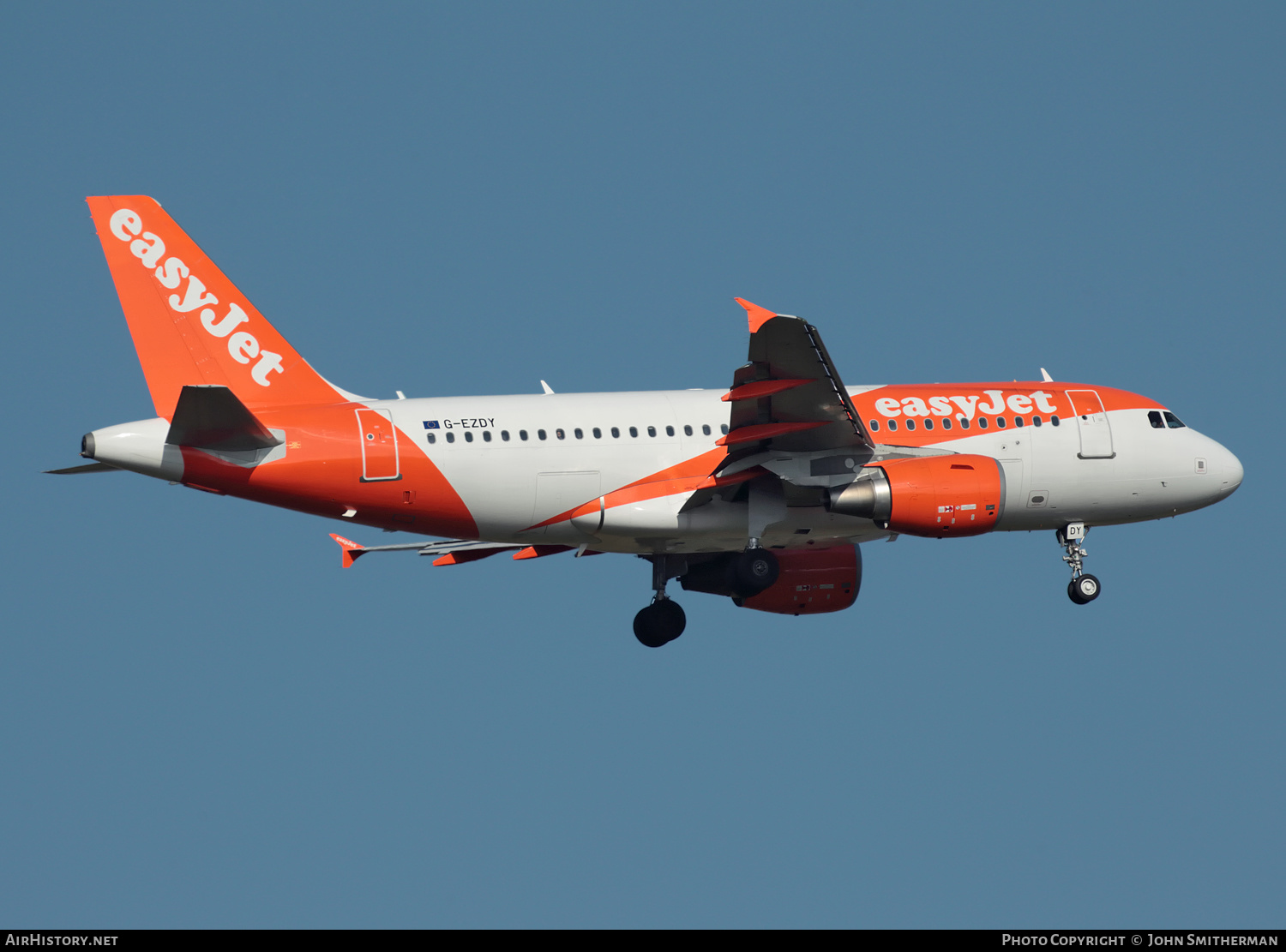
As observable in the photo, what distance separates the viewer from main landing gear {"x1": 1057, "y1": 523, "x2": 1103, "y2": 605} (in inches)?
1430

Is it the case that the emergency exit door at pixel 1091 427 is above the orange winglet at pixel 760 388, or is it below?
above

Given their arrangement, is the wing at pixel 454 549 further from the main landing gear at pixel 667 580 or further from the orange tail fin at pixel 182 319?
the orange tail fin at pixel 182 319

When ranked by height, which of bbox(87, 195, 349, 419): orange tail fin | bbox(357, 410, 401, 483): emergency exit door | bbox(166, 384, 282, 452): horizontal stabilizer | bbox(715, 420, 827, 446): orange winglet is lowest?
bbox(166, 384, 282, 452): horizontal stabilizer

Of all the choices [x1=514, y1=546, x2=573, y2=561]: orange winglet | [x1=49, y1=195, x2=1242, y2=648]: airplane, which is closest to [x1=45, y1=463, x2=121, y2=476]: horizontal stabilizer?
[x1=49, y1=195, x2=1242, y2=648]: airplane

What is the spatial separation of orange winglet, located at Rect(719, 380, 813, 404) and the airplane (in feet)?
0.16

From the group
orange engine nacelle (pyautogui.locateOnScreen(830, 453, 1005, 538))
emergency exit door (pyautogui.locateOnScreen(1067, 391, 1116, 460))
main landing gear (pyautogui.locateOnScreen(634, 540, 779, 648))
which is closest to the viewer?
orange engine nacelle (pyautogui.locateOnScreen(830, 453, 1005, 538))

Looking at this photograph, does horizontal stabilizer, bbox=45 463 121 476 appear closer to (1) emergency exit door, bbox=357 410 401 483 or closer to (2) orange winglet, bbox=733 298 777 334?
(1) emergency exit door, bbox=357 410 401 483

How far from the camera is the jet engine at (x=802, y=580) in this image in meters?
38.1

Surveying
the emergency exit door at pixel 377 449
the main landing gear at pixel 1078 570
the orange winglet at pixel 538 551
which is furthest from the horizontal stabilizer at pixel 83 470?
the main landing gear at pixel 1078 570

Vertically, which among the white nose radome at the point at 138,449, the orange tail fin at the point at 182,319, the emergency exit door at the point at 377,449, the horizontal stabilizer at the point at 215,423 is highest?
the orange tail fin at the point at 182,319

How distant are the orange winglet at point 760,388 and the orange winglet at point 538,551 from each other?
944 centimetres

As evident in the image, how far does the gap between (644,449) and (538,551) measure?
21.6 ft

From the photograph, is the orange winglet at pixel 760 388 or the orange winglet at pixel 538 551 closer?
the orange winglet at pixel 760 388
